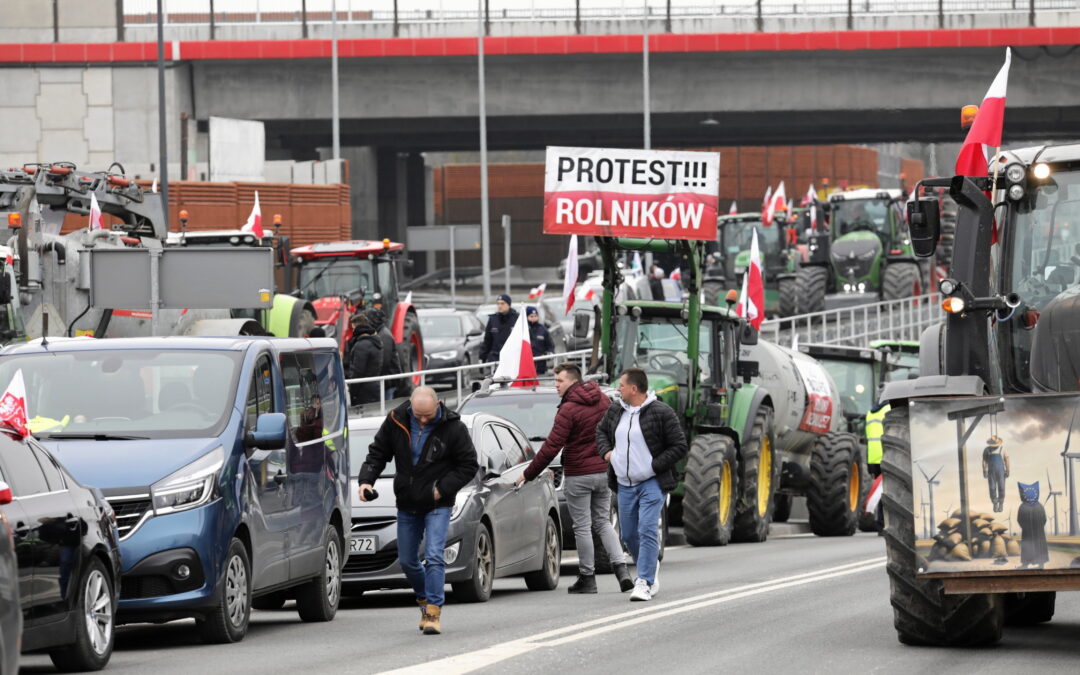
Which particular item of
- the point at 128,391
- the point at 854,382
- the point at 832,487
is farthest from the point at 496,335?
the point at 128,391

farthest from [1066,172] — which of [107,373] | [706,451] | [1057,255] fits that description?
[706,451]

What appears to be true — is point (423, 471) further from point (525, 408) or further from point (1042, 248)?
point (525, 408)

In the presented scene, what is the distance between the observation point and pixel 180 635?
13281mm

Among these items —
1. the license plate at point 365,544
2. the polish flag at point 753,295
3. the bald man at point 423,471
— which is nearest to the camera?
the bald man at point 423,471

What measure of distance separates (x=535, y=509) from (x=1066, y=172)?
672 centimetres

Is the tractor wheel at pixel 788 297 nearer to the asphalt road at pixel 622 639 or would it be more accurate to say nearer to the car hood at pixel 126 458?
the asphalt road at pixel 622 639

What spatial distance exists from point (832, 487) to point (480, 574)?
38.2 ft

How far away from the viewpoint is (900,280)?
4628 centimetres

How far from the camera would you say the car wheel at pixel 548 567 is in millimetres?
17344

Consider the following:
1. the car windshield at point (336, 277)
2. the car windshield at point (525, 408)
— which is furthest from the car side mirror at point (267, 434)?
the car windshield at point (336, 277)

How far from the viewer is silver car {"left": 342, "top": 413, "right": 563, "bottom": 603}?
15.6 m

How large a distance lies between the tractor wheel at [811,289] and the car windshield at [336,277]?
1455 centimetres

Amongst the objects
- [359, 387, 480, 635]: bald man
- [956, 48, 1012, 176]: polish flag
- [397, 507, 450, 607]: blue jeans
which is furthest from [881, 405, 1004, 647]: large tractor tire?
[359, 387, 480, 635]: bald man

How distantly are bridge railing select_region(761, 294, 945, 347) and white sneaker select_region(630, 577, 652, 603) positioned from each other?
28057 mm
